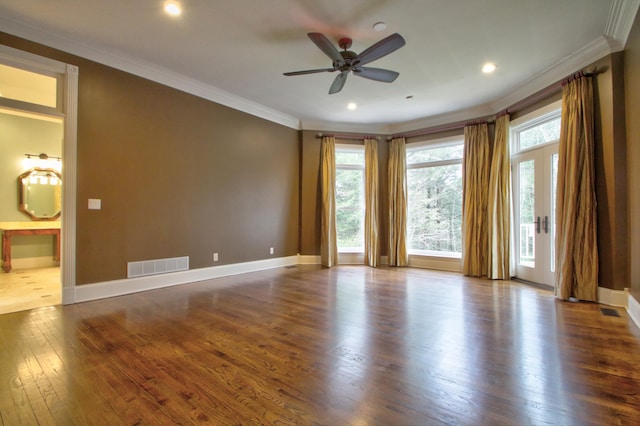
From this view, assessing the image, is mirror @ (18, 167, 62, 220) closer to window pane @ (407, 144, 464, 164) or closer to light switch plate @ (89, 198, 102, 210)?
light switch plate @ (89, 198, 102, 210)

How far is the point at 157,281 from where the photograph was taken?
4.27 m

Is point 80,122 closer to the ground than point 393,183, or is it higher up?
higher up

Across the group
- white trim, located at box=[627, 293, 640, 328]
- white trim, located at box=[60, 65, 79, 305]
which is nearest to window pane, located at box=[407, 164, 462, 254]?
white trim, located at box=[627, 293, 640, 328]

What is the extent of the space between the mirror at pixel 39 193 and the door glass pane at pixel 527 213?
8.70 m

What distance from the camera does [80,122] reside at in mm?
3584

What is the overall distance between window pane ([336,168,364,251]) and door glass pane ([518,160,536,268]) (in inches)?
121

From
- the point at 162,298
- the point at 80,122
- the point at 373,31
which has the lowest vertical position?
the point at 162,298

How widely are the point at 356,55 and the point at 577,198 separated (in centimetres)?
338

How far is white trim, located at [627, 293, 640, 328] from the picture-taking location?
9.43 feet

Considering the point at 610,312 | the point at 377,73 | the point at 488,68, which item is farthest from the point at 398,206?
the point at 610,312

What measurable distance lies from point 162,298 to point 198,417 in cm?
267

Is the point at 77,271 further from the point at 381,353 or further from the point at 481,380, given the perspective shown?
the point at 481,380

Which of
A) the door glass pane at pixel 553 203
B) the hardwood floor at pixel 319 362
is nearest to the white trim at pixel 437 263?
the door glass pane at pixel 553 203

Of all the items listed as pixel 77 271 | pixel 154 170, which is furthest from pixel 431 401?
pixel 154 170
